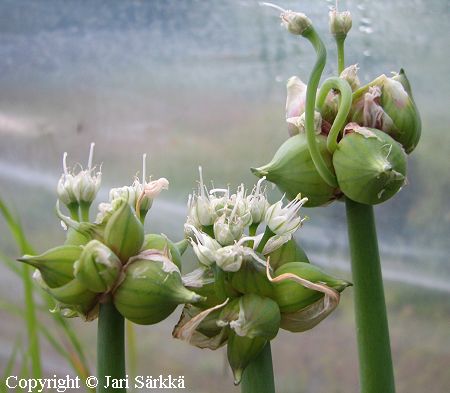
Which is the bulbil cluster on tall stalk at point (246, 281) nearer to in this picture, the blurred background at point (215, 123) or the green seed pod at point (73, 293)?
the green seed pod at point (73, 293)

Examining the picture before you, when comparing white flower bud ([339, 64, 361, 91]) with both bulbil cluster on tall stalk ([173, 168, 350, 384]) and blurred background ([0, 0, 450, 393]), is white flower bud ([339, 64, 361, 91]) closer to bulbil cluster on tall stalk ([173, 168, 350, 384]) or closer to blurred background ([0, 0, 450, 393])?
bulbil cluster on tall stalk ([173, 168, 350, 384])

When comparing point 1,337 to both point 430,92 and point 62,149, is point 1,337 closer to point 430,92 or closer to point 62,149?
point 62,149

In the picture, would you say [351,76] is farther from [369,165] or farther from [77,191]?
[77,191]

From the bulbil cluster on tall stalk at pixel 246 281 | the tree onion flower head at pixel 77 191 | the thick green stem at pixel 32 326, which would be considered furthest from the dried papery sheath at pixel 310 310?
the thick green stem at pixel 32 326

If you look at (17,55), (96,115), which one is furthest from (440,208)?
(17,55)

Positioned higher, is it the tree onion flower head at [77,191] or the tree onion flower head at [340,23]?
the tree onion flower head at [340,23]

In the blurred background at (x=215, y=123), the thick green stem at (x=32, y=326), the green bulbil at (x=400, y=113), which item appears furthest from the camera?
the blurred background at (x=215, y=123)
